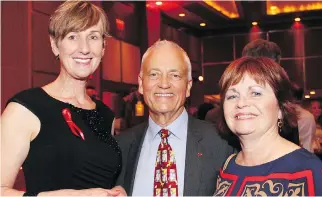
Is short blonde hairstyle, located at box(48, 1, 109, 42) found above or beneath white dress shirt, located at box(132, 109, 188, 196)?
above

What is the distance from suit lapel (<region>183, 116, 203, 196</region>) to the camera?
214cm

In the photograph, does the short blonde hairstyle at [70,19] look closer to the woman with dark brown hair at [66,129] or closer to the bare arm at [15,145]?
the woman with dark brown hair at [66,129]

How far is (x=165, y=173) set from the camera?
224 cm

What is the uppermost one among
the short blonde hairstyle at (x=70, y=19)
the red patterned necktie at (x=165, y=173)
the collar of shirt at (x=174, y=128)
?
the short blonde hairstyle at (x=70, y=19)

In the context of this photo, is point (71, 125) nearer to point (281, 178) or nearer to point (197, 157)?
point (197, 157)

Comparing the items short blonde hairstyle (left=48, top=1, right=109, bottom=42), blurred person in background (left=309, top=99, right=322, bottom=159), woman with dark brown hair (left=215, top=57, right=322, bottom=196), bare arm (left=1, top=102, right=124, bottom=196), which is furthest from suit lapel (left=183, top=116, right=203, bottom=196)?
blurred person in background (left=309, top=99, right=322, bottom=159)

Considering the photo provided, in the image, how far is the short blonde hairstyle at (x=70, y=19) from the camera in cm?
193

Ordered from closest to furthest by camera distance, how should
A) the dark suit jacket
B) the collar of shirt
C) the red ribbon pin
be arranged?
1. the red ribbon pin
2. the dark suit jacket
3. the collar of shirt

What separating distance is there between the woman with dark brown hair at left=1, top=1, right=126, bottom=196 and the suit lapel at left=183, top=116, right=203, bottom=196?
370 mm

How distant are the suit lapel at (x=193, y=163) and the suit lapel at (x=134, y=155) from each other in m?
0.31

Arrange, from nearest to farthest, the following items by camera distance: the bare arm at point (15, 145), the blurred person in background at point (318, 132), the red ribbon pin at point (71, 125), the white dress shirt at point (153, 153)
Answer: the bare arm at point (15, 145)
the red ribbon pin at point (71, 125)
the white dress shirt at point (153, 153)
the blurred person in background at point (318, 132)

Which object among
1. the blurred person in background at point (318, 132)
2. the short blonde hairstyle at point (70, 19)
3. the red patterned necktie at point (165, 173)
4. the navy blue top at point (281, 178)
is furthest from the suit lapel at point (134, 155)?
the blurred person in background at point (318, 132)

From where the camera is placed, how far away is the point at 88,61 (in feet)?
6.66

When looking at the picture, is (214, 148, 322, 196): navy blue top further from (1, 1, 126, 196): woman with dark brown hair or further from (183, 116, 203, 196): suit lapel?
(1, 1, 126, 196): woman with dark brown hair
